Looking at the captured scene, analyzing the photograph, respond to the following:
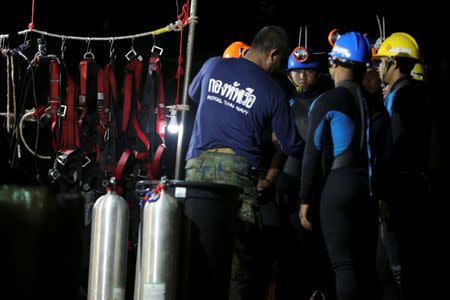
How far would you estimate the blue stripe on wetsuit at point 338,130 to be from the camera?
4.66 metres

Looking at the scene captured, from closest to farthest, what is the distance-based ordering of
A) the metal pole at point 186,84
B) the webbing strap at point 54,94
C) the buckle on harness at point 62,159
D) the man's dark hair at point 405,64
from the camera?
the metal pole at point 186,84 < the man's dark hair at point 405,64 < the buckle on harness at point 62,159 < the webbing strap at point 54,94

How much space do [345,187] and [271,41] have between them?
125 cm

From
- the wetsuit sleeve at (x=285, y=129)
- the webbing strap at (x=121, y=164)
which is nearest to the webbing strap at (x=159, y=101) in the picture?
the webbing strap at (x=121, y=164)

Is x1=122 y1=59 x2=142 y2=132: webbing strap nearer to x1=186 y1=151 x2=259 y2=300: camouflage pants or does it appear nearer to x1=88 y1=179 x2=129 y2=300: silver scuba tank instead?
x1=186 y1=151 x2=259 y2=300: camouflage pants

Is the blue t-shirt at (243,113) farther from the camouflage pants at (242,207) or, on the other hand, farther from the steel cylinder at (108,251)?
the steel cylinder at (108,251)

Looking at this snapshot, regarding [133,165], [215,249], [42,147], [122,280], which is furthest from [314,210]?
[42,147]

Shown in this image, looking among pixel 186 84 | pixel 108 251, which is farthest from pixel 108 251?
pixel 186 84

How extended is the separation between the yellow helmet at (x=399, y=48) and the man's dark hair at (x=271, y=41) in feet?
3.42

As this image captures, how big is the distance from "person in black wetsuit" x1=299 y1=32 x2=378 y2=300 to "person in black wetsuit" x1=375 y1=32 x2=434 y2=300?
0.52 m

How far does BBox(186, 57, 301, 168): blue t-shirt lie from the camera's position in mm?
5121

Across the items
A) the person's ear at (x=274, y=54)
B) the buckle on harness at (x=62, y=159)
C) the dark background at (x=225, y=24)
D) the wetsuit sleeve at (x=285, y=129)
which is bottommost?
the buckle on harness at (x=62, y=159)

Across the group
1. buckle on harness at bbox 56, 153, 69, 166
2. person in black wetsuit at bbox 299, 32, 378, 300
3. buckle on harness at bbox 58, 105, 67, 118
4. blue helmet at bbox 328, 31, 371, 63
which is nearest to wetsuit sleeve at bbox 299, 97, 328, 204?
person in black wetsuit at bbox 299, 32, 378, 300

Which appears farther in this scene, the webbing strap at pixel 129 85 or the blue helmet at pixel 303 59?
the webbing strap at pixel 129 85

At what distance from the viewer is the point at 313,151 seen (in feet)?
15.5
